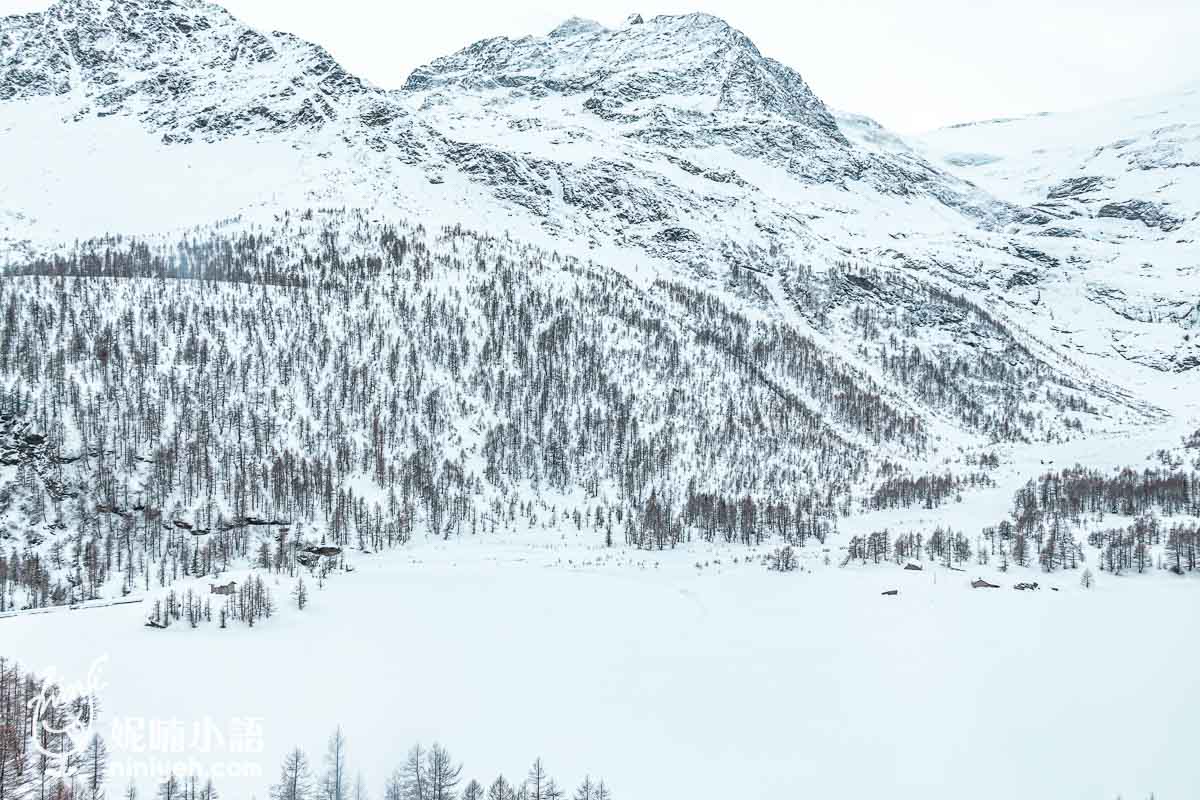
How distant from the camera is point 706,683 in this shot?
5278 cm

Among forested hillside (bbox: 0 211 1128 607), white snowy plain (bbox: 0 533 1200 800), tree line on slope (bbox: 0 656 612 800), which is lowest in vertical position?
white snowy plain (bbox: 0 533 1200 800)

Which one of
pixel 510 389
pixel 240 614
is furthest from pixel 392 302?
pixel 240 614

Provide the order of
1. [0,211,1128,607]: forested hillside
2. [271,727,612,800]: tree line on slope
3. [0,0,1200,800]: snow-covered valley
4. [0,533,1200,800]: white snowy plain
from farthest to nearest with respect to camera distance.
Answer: [0,211,1128,607]: forested hillside → [0,0,1200,800]: snow-covered valley → [0,533,1200,800]: white snowy plain → [271,727,612,800]: tree line on slope

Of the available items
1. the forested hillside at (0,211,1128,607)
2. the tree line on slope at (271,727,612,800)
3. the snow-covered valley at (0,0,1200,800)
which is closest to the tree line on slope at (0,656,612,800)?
the tree line on slope at (271,727,612,800)

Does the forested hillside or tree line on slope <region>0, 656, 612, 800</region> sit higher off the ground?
the forested hillside

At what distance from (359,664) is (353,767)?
53.8ft

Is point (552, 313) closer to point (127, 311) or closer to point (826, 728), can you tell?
point (127, 311)

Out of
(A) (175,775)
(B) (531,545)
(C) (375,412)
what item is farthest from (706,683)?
(C) (375,412)

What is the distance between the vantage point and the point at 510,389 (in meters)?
154

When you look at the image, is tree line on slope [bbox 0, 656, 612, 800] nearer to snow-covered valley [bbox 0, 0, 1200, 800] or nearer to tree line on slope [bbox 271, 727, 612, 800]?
tree line on slope [bbox 271, 727, 612, 800]

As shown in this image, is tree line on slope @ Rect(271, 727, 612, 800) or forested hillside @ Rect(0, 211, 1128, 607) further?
forested hillside @ Rect(0, 211, 1128, 607)

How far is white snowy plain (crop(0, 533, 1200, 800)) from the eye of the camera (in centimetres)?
4175

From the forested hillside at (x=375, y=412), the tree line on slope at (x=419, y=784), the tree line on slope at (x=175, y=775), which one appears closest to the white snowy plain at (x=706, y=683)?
the tree line on slope at (x=419, y=784)

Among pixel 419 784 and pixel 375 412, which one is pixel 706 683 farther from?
pixel 375 412
